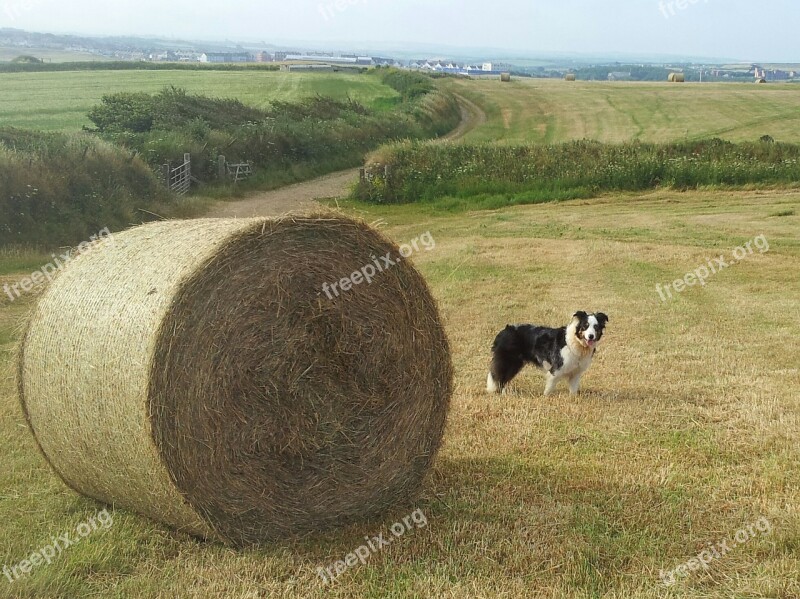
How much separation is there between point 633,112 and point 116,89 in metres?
26.2

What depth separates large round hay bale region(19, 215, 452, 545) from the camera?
5.16m

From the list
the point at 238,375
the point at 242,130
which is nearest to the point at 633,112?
the point at 242,130

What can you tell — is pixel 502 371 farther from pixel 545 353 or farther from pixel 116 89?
pixel 116 89

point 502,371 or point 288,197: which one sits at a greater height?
point 502,371

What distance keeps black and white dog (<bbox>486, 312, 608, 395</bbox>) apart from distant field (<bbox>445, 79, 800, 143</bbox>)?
28.2 meters

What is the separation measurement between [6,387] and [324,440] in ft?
14.0

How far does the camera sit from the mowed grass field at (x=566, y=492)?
A: 196 inches

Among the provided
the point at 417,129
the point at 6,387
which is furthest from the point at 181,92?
the point at 6,387

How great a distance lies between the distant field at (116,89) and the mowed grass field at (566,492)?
2045 cm

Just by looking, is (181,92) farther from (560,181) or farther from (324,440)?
(324,440)

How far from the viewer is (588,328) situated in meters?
8.52

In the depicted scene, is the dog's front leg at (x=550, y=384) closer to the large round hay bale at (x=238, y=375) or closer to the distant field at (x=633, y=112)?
the large round hay bale at (x=238, y=375)

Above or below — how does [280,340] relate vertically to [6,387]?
above

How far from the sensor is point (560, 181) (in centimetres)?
2697
